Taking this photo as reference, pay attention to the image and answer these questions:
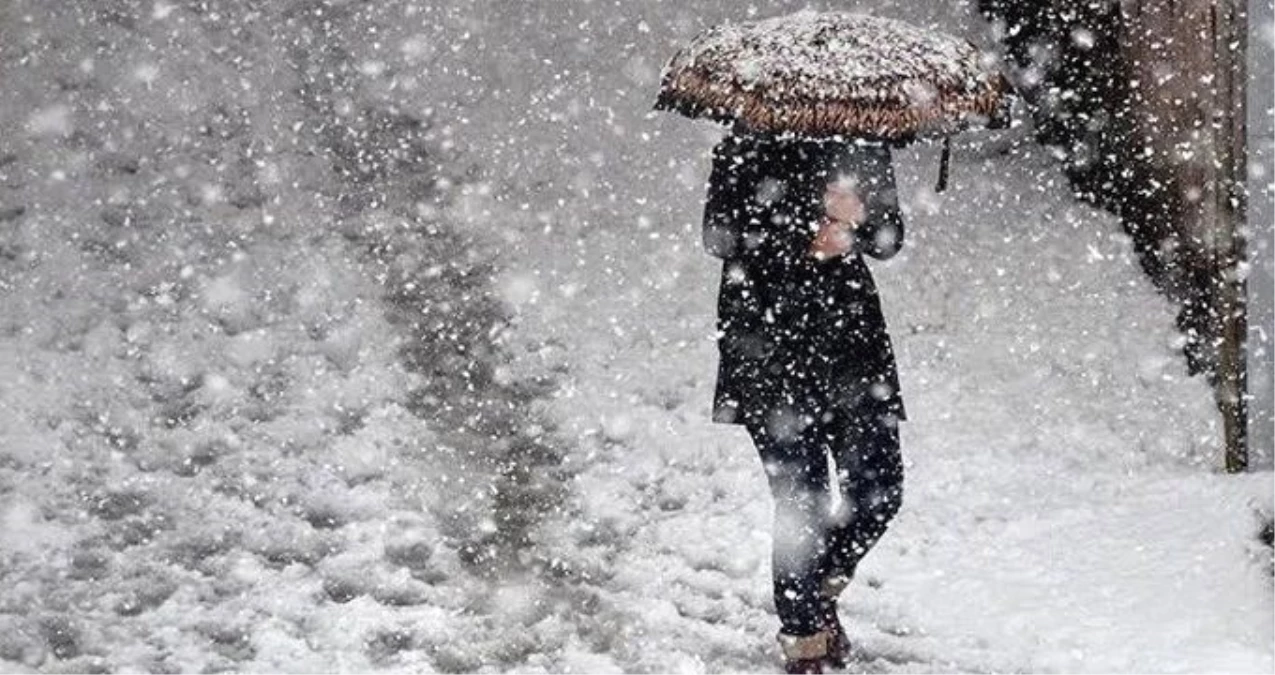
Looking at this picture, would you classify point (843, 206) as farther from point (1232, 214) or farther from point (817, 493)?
point (1232, 214)

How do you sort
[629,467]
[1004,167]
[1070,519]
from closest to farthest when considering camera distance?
[1070,519] < [629,467] < [1004,167]

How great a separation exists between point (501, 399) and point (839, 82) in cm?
349

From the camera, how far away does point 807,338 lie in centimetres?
451

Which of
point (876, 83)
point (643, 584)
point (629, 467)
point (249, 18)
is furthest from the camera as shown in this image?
point (249, 18)

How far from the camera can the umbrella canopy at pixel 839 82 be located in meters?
4.26

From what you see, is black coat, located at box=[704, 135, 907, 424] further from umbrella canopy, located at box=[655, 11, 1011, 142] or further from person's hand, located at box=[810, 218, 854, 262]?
umbrella canopy, located at box=[655, 11, 1011, 142]

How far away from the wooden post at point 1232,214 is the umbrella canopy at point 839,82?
1.94m

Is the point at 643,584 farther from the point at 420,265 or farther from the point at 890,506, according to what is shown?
the point at 420,265

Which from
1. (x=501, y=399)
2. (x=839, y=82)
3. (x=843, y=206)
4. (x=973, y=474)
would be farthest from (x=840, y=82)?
(x=501, y=399)

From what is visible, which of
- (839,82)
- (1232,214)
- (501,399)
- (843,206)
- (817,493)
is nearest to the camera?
(839,82)

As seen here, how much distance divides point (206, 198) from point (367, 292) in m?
1.72

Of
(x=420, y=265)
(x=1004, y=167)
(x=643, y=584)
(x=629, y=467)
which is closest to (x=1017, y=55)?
(x=1004, y=167)

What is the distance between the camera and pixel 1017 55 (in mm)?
10039

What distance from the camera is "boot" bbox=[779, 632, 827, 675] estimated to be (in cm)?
468
